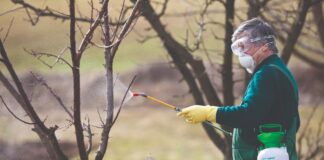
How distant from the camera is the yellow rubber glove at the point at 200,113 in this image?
3371mm

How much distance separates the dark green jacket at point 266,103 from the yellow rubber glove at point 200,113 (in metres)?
0.03

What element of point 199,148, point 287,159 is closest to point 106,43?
point 287,159

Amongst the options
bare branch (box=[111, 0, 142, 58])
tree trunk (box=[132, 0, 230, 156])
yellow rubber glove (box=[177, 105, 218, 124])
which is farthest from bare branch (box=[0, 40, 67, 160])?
tree trunk (box=[132, 0, 230, 156])

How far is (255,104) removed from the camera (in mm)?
3260

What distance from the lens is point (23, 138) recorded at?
11.6 m

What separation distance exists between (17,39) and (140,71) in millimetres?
2894

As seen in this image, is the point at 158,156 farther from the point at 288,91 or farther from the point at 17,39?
the point at 288,91

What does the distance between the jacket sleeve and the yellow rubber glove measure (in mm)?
46

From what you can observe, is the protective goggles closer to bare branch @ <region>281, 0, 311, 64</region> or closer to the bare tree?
the bare tree

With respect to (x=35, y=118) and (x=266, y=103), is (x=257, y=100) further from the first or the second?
(x=35, y=118)

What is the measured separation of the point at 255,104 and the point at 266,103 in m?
0.05

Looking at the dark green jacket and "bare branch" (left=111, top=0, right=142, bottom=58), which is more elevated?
"bare branch" (left=111, top=0, right=142, bottom=58)

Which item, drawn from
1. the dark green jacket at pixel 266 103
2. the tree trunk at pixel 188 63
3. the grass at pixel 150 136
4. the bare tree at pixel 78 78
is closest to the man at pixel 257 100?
the dark green jacket at pixel 266 103

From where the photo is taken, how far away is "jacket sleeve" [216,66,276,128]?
3.26 meters
